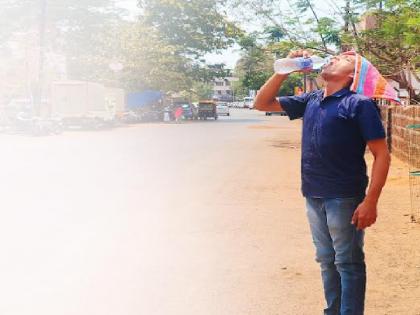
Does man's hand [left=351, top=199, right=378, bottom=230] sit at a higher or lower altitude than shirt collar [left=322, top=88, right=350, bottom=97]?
lower

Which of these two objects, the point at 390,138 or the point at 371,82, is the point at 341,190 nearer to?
the point at 371,82

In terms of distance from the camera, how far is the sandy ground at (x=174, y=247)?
4699mm

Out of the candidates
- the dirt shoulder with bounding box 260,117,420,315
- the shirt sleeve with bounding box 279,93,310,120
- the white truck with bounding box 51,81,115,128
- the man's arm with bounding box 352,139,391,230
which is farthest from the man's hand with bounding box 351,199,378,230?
the white truck with bounding box 51,81,115,128

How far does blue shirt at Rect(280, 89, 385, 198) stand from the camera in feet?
12.1

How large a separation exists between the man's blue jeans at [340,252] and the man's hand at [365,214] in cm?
7

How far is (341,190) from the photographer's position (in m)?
3.78

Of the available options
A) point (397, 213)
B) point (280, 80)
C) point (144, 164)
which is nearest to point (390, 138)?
point (144, 164)

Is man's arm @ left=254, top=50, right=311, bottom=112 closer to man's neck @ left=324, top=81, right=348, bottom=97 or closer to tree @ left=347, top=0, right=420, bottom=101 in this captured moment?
man's neck @ left=324, top=81, right=348, bottom=97

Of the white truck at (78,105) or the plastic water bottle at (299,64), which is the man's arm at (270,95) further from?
the white truck at (78,105)

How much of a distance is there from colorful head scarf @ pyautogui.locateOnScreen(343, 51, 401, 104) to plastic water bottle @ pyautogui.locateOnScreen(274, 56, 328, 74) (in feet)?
0.69

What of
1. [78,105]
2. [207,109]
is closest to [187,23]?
[207,109]

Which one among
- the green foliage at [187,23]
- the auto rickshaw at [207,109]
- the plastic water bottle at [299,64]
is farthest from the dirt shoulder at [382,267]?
the green foliage at [187,23]

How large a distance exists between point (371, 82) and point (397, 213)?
5281 mm

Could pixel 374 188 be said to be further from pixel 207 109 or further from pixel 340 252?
pixel 207 109
